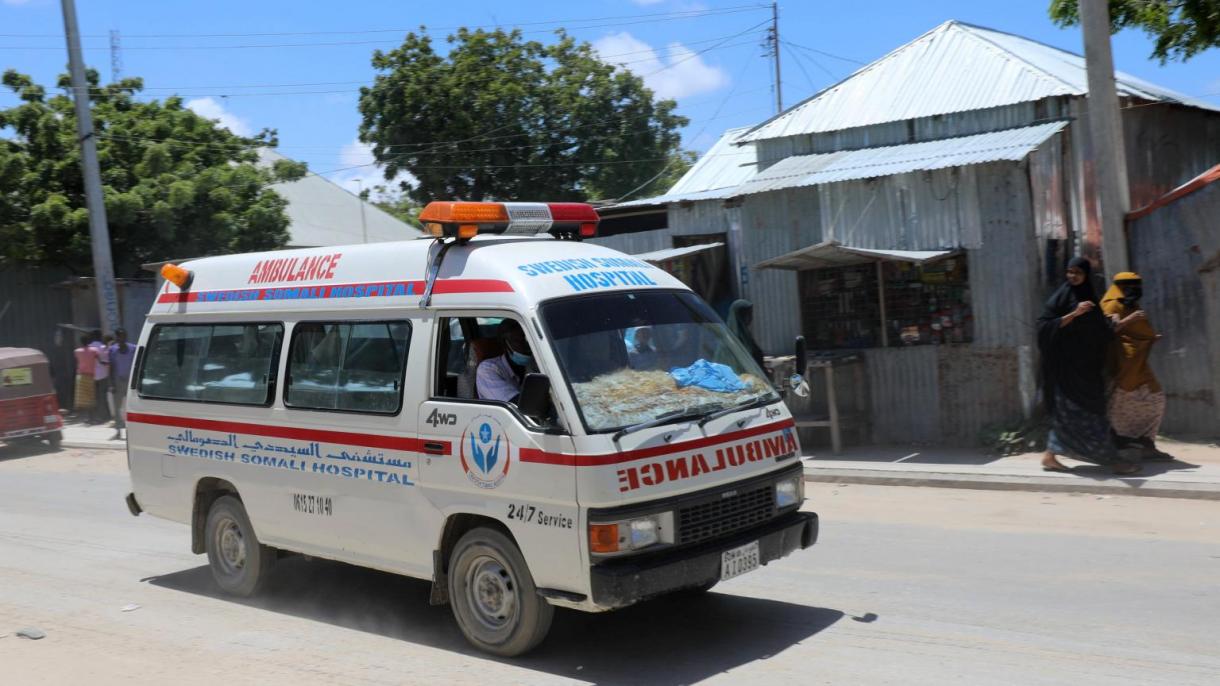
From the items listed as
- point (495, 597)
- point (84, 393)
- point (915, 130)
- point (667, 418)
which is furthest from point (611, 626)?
point (84, 393)

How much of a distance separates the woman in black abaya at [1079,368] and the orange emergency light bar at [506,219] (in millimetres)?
5383

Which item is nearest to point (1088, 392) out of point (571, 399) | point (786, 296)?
point (786, 296)

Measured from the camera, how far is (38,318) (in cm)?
2381

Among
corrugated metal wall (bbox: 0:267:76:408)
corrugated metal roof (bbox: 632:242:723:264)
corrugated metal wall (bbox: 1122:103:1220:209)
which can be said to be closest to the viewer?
corrugated metal roof (bbox: 632:242:723:264)

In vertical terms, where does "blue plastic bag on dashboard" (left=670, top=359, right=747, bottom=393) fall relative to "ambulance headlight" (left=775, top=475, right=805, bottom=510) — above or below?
above

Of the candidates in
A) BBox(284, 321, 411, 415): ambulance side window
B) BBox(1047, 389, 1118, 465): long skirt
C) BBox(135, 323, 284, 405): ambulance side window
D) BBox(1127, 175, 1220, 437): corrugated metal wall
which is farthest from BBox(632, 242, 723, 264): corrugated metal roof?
BBox(284, 321, 411, 415): ambulance side window

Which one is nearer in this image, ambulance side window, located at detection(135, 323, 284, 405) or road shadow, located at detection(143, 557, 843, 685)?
road shadow, located at detection(143, 557, 843, 685)

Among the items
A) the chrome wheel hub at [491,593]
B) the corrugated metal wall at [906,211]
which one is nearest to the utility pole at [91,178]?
the corrugated metal wall at [906,211]

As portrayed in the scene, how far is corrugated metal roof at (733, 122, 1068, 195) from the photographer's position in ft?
40.3

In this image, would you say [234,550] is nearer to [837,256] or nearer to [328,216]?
[837,256]

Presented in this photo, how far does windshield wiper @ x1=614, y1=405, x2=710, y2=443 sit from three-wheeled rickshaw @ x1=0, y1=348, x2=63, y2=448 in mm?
15358

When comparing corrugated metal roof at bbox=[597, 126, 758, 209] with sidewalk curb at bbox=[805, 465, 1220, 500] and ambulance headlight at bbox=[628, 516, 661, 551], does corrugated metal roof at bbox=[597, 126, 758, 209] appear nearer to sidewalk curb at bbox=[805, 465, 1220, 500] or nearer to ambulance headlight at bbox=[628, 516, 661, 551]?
sidewalk curb at bbox=[805, 465, 1220, 500]

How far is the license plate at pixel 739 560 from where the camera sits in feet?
18.1

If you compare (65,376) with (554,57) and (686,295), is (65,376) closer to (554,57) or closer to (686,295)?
(554,57)
